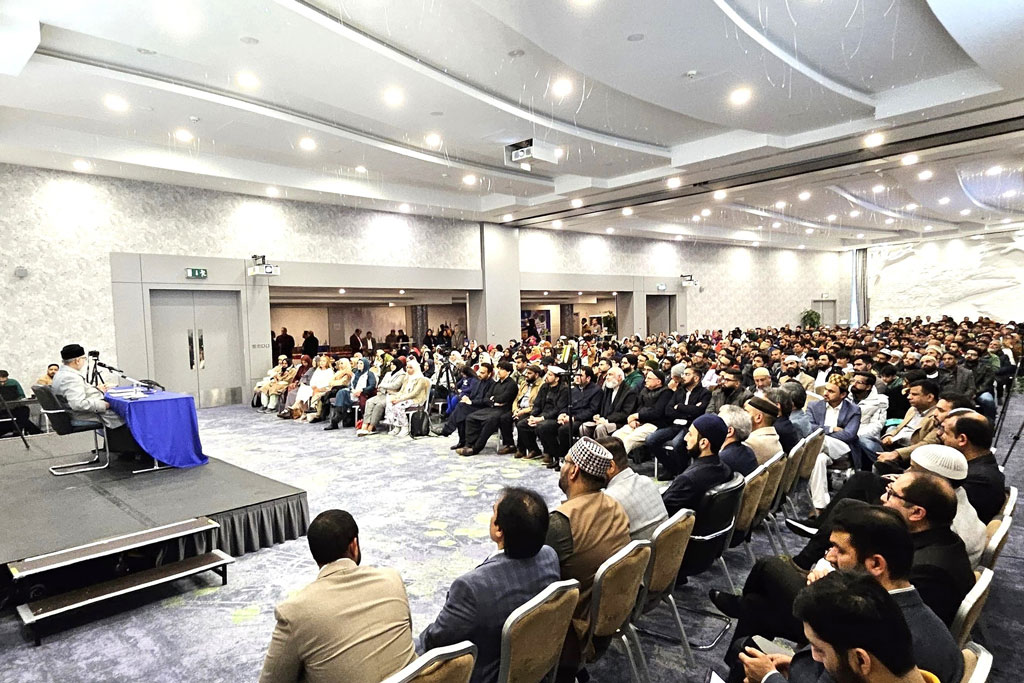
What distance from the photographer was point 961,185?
45.5ft

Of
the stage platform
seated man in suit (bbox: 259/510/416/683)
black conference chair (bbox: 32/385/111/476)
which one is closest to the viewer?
seated man in suit (bbox: 259/510/416/683)

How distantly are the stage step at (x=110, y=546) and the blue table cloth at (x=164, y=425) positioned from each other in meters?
1.66

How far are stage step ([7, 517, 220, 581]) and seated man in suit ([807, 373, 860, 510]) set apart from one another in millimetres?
4315

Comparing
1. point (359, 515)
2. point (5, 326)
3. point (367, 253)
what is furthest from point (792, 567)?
point (367, 253)

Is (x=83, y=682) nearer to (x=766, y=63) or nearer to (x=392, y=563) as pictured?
(x=392, y=563)

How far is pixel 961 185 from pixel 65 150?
59.4 feet

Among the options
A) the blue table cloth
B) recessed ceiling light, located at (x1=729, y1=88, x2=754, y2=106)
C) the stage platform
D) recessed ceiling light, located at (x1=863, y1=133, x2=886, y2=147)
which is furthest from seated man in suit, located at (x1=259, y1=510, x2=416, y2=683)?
recessed ceiling light, located at (x1=863, y1=133, x2=886, y2=147)

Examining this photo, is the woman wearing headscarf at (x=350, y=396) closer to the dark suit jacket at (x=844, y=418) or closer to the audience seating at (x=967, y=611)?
the dark suit jacket at (x=844, y=418)

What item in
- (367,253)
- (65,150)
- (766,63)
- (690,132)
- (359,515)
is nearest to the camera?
(359,515)

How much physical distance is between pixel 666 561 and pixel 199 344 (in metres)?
11.5

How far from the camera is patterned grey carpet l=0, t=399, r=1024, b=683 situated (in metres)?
2.85

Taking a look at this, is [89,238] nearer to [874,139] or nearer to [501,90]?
[501,90]

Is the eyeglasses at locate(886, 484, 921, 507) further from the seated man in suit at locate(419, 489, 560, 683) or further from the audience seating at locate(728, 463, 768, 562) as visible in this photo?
the seated man in suit at locate(419, 489, 560, 683)

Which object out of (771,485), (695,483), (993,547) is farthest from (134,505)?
(993,547)
